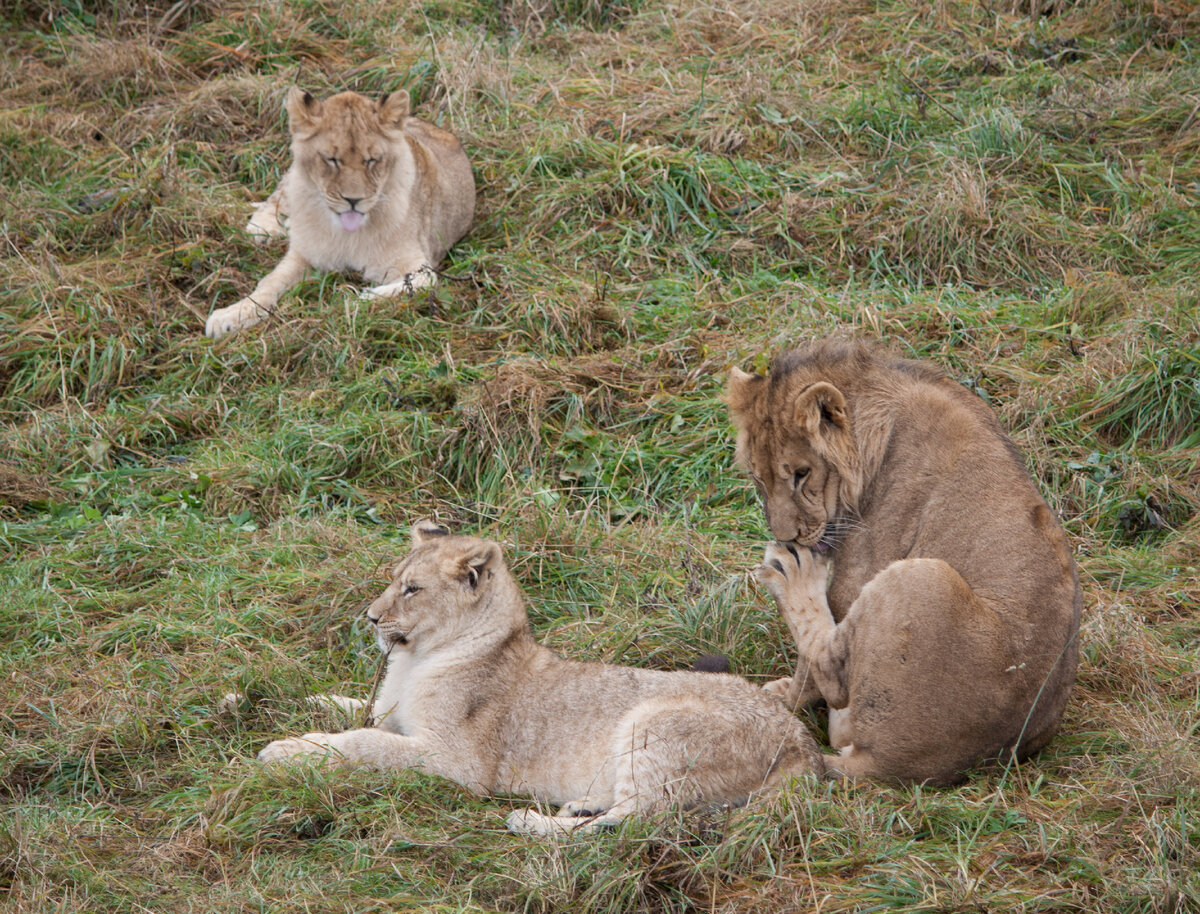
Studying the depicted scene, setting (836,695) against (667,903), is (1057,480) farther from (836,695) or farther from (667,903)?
(667,903)

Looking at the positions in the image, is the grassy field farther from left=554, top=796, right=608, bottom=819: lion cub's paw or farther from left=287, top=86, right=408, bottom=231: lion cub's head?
left=287, top=86, right=408, bottom=231: lion cub's head

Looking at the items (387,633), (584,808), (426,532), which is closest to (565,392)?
(426,532)

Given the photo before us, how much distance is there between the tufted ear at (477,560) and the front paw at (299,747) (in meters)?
0.85

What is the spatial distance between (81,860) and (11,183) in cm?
703

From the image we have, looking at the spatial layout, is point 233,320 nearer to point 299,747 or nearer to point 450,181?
point 450,181

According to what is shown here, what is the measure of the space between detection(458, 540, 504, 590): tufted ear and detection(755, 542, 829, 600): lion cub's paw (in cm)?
111

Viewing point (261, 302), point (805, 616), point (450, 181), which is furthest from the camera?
point (450, 181)

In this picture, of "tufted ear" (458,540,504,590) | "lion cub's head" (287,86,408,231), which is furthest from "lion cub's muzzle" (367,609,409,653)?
"lion cub's head" (287,86,408,231)

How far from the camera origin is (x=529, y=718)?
16.8 feet

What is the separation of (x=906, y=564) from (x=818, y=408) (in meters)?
0.76

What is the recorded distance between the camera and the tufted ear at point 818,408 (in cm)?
502

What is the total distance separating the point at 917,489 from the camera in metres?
5.04

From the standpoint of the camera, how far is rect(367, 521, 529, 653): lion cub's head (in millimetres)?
5254

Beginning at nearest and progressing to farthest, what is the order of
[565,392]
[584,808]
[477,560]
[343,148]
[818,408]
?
[584,808], [818,408], [477,560], [565,392], [343,148]
